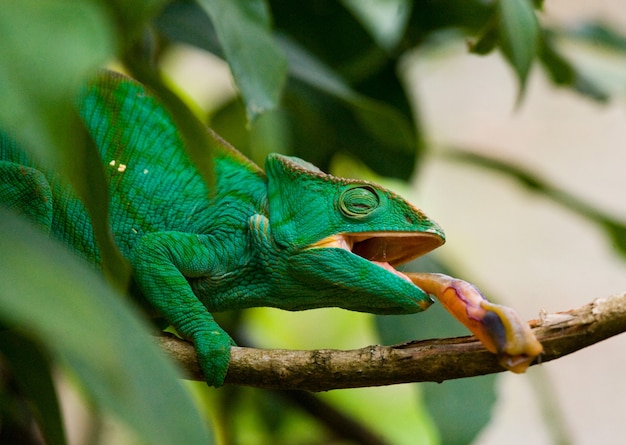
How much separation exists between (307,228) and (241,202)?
122mm

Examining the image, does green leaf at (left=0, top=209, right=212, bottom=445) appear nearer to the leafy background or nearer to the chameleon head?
the leafy background

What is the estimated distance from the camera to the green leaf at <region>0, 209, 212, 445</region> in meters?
0.39

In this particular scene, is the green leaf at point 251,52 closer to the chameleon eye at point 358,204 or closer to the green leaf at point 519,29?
the chameleon eye at point 358,204

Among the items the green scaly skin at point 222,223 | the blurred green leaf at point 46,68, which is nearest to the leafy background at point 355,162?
the blurred green leaf at point 46,68

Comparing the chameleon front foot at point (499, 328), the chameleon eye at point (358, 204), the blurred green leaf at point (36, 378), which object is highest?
the chameleon front foot at point (499, 328)

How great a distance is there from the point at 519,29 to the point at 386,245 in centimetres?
36

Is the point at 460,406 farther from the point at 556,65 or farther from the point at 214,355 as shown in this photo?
the point at 556,65

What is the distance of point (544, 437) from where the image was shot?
3619 millimetres

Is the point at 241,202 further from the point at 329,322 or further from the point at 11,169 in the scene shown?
the point at 329,322

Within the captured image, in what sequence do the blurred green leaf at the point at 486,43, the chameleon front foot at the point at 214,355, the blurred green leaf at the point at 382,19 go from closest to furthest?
the chameleon front foot at the point at 214,355 → the blurred green leaf at the point at 486,43 → the blurred green leaf at the point at 382,19

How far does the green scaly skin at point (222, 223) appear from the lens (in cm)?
111

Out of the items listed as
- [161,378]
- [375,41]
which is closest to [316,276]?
[161,378]

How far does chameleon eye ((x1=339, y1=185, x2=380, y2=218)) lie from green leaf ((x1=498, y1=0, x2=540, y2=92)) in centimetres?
28

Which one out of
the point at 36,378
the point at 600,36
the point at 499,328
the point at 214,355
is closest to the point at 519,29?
the point at 499,328
